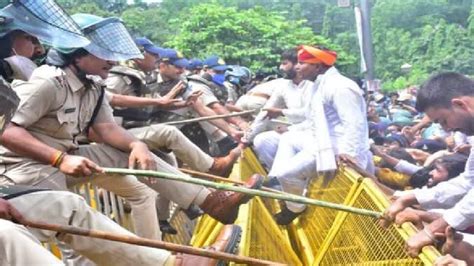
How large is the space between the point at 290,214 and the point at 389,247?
8.57 ft

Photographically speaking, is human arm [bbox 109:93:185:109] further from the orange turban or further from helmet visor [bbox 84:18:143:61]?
the orange turban

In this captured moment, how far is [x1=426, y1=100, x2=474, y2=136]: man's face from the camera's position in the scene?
408 centimetres

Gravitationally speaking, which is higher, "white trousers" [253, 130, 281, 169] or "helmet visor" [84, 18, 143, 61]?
"helmet visor" [84, 18, 143, 61]

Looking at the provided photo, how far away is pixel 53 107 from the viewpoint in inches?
168

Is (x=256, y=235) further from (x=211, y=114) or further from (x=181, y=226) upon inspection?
(x=211, y=114)

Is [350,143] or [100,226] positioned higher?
[100,226]

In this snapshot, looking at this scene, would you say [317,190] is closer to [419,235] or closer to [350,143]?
[350,143]

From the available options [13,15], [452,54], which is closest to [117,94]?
[13,15]

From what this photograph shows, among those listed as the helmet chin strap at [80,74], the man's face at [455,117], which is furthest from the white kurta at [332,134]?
the helmet chin strap at [80,74]

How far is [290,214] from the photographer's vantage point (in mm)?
6496

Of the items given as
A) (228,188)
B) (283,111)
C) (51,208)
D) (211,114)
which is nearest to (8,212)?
(51,208)

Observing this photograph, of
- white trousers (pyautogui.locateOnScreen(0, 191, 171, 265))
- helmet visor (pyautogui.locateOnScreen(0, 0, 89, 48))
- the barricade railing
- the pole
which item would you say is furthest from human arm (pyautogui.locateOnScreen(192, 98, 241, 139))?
the pole

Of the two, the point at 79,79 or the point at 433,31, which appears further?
the point at 433,31

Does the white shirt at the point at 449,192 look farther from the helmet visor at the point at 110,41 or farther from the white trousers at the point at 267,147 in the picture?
Result: the white trousers at the point at 267,147
